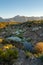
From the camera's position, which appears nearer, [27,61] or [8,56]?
[8,56]

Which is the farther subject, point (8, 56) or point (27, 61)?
point (27, 61)

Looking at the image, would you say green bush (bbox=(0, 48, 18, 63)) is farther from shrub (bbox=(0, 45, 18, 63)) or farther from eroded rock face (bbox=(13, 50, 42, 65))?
eroded rock face (bbox=(13, 50, 42, 65))

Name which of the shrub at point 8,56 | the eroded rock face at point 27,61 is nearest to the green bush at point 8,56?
the shrub at point 8,56

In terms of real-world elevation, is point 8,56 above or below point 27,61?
above

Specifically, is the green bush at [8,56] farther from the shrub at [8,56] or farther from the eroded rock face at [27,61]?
the eroded rock face at [27,61]

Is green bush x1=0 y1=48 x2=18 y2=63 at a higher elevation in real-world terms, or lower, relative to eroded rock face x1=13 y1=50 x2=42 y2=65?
higher

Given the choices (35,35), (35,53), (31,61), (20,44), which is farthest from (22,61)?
(35,35)

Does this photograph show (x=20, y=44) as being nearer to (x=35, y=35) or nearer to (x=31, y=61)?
(x=31, y=61)

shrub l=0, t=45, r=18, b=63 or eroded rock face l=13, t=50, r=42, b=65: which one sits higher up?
shrub l=0, t=45, r=18, b=63

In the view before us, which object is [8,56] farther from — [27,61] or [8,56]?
[27,61]

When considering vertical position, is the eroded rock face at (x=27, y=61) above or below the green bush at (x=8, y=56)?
below

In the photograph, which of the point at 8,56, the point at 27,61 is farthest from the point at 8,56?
the point at 27,61

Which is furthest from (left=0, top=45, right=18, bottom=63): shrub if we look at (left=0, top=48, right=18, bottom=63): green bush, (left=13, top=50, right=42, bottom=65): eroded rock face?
(left=13, top=50, right=42, bottom=65): eroded rock face
